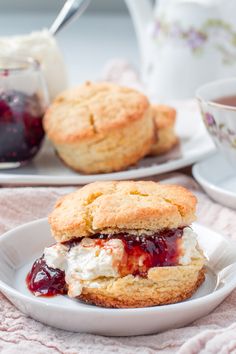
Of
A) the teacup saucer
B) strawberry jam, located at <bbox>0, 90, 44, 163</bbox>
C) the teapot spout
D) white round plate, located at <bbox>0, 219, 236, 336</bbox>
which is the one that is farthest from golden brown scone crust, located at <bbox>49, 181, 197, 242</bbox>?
the teapot spout

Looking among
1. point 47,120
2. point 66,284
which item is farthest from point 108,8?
point 66,284

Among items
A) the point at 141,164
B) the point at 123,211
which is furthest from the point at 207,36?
the point at 123,211

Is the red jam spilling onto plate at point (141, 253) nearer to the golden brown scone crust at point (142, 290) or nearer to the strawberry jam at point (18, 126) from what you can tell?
the golden brown scone crust at point (142, 290)

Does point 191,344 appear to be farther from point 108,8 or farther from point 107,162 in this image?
point 108,8

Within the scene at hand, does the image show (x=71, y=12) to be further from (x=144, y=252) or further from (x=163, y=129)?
(x=144, y=252)

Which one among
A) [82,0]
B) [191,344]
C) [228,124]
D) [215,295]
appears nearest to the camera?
[191,344]

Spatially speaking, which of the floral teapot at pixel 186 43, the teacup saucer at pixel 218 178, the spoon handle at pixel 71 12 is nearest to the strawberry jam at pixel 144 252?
the teacup saucer at pixel 218 178
